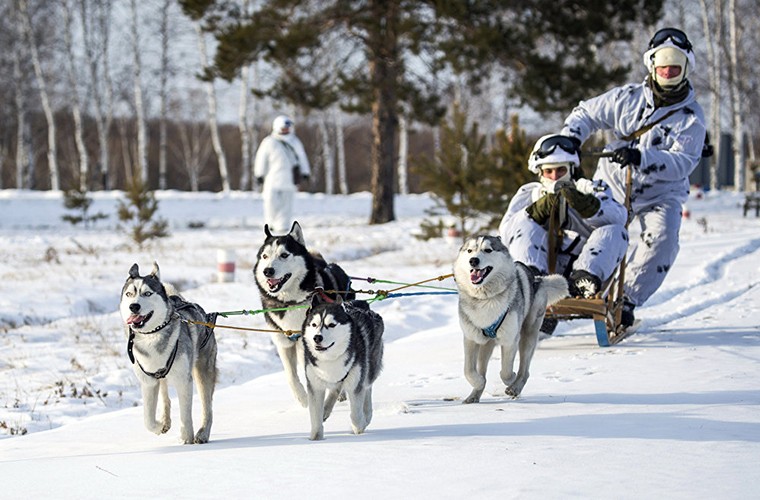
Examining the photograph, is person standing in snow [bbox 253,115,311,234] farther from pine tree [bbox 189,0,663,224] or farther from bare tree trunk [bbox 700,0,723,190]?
bare tree trunk [bbox 700,0,723,190]

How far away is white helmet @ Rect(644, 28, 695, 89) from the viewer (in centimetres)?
591

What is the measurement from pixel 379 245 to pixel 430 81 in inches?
227

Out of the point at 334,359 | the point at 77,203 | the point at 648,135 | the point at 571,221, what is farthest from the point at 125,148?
the point at 334,359

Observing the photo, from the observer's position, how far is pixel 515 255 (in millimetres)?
5590

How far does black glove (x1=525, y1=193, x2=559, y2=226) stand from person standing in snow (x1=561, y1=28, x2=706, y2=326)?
583 mm

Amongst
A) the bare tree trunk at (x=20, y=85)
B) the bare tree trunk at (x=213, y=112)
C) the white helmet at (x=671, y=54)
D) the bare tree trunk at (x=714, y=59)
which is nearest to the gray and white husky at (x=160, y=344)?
the white helmet at (x=671, y=54)

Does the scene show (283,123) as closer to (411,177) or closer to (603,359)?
(603,359)

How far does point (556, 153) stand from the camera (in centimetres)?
549

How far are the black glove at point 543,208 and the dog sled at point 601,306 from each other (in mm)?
55

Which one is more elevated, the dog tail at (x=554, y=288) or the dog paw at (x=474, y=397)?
the dog tail at (x=554, y=288)

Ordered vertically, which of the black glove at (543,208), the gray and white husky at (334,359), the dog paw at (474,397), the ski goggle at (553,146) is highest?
the ski goggle at (553,146)

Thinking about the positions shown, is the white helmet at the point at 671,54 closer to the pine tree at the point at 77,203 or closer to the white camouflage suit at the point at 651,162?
the white camouflage suit at the point at 651,162

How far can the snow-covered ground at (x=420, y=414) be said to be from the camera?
301 cm

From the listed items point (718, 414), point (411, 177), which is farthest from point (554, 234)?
point (411, 177)
